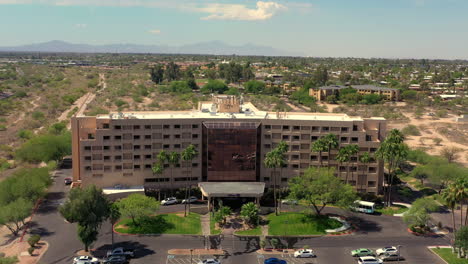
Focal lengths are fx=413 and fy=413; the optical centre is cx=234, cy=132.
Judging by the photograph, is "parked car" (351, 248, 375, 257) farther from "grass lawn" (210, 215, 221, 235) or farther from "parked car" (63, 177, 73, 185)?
"parked car" (63, 177, 73, 185)

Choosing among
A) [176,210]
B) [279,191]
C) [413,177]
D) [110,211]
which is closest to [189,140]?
[176,210]

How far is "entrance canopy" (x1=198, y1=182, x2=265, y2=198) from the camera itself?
74688mm

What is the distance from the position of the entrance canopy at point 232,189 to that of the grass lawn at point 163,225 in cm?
584

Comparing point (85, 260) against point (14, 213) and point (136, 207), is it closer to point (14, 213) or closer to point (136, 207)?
point (136, 207)

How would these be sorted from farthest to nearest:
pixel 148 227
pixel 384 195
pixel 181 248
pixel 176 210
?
pixel 384 195, pixel 176 210, pixel 148 227, pixel 181 248

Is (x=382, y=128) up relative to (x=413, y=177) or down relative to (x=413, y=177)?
up

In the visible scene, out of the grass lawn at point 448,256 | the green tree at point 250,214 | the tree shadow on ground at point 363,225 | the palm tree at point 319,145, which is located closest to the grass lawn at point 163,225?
the green tree at point 250,214

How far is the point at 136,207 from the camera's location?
66625 mm

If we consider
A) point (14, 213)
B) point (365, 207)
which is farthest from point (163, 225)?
point (365, 207)

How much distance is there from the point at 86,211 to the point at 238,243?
22846mm

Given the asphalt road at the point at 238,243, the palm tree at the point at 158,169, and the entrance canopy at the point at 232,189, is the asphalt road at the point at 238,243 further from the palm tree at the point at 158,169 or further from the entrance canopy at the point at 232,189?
the palm tree at the point at 158,169

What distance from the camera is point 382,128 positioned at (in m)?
84.7

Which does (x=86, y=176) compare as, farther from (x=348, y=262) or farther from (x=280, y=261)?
(x=348, y=262)

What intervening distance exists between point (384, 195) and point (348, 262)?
1086 inches
